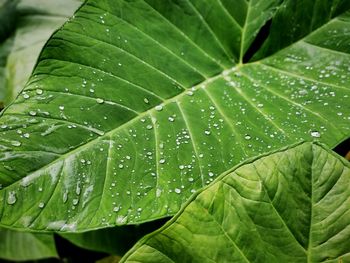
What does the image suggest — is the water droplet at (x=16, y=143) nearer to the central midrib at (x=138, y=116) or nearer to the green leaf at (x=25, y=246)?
the central midrib at (x=138, y=116)

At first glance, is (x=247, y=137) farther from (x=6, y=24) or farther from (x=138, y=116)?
(x=6, y=24)

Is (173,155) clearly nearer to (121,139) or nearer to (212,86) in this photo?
(121,139)

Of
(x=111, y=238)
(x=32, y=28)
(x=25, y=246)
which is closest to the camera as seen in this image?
(x=111, y=238)

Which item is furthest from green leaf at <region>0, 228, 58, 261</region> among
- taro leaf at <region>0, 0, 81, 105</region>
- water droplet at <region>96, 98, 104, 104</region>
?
water droplet at <region>96, 98, 104, 104</region>

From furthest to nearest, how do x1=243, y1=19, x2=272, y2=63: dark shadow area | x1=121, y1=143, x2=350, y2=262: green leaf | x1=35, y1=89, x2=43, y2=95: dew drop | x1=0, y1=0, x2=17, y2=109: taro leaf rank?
x1=0, y1=0, x2=17, y2=109: taro leaf, x1=243, y1=19, x2=272, y2=63: dark shadow area, x1=35, y1=89, x2=43, y2=95: dew drop, x1=121, y1=143, x2=350, y2=262: green leaf

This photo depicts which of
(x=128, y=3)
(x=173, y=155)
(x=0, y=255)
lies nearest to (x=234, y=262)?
(x=173, y=155)

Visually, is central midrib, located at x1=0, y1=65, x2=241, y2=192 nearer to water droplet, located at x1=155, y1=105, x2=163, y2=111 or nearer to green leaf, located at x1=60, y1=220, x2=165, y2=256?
water droplet, located at x1=155, y1=105, x2=163, y2=111

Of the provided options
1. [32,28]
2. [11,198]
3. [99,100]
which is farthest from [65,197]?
[32,28]
